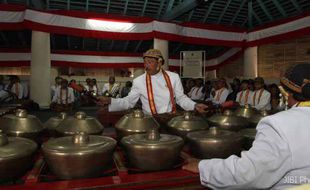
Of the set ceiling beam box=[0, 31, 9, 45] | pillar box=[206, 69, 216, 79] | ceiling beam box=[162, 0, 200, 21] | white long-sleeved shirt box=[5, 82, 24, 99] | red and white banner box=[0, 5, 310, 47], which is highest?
ceiling beam box=[162, 0, 200, 21]

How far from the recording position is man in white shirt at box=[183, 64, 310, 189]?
3.95 ft

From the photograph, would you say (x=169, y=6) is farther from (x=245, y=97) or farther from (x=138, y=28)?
(x=245, y=97)

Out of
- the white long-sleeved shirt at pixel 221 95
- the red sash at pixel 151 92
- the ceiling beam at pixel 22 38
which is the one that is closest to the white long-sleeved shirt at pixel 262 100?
the white long-sleeved shirt at pixel 221 95

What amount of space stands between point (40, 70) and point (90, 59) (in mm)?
4444

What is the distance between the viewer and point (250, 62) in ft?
32.2

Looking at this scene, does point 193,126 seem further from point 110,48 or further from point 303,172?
point 110,48

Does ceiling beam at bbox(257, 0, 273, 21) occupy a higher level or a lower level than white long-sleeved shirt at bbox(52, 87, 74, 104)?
higher

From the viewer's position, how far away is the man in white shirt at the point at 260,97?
19.0 feet

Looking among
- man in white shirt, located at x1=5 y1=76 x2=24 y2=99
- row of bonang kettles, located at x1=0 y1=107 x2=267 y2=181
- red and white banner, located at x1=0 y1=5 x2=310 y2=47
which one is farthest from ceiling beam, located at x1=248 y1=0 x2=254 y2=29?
row of bonang kettles, located at x1=0 y1=107 x2=267 y2=181

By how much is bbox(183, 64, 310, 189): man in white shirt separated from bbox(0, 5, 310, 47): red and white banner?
6.58 metres

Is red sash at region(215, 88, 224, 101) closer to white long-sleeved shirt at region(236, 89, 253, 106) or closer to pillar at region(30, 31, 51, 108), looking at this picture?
white long-sleeved shirt at region(236, 89, 253, 106)

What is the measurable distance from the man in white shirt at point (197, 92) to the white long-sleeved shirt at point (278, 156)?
762 cm

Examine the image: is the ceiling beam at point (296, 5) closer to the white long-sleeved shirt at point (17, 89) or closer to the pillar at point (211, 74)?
the pillar at point (211, 74)

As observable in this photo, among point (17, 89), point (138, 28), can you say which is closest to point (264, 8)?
point (138, 28)
